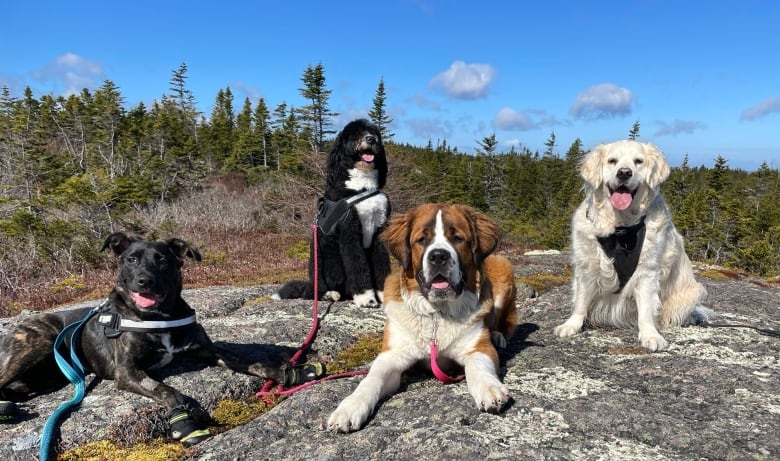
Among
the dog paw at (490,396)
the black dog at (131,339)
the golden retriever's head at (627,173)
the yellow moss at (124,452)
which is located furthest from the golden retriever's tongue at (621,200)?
the yellow moss at (124,452)

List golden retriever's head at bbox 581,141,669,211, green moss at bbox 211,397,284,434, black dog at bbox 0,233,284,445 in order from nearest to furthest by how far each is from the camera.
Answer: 1. green moss at bbox 211,397,284,434
2. black dog at bbox 0,233,284,445
3. golden retriever's head at bbox 581,141,669,211

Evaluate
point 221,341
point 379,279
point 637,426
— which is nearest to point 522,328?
point 379,279

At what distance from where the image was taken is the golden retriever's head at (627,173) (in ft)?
15.9

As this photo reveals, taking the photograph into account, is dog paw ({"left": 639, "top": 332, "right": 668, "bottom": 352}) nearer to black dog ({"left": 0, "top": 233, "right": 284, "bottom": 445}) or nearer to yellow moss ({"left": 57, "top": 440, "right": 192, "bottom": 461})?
black dog ({"left": 0, "top": 233, "right": 284, "bottom": 445})

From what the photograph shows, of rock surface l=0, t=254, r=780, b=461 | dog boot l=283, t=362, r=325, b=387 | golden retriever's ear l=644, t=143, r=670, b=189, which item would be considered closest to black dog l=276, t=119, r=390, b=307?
rock surface l=0, t=254, r=780, b=461

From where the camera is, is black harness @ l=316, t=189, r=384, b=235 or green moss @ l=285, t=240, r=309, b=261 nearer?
black harness @ l=316, t=189, r=384, b=235

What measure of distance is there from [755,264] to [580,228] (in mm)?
37377

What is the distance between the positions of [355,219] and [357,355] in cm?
208

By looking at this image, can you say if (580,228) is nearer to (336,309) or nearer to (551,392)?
(551,392)

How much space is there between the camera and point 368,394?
128 inches

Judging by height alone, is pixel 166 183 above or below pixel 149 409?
above

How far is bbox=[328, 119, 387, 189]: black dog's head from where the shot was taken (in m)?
6.59

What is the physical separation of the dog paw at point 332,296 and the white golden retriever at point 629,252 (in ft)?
10.3

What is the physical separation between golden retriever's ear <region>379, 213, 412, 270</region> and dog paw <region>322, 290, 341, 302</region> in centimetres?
292
